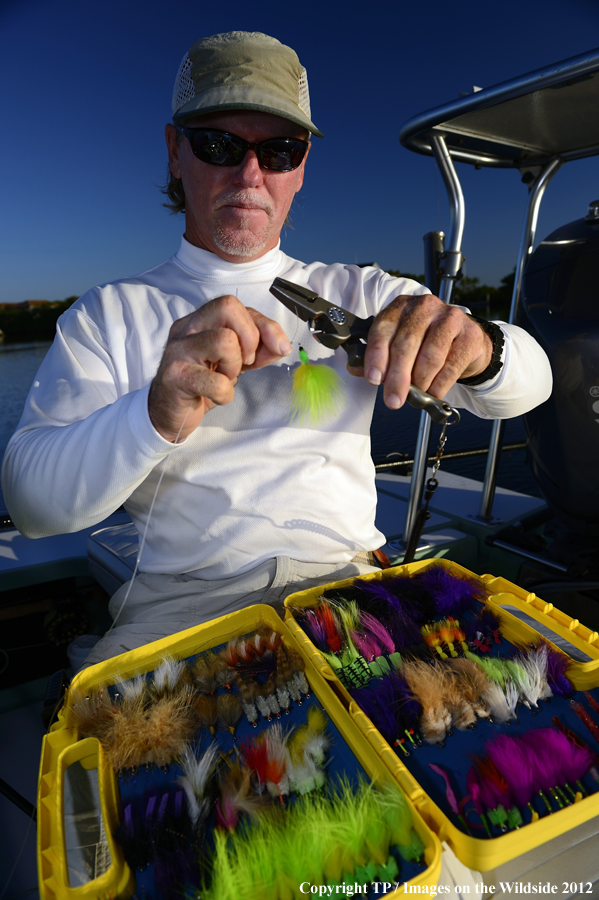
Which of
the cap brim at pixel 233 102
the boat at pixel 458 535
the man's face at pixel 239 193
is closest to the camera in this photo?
the cap brim at pixel 233 102

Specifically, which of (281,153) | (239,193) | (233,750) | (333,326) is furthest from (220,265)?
(233,750)

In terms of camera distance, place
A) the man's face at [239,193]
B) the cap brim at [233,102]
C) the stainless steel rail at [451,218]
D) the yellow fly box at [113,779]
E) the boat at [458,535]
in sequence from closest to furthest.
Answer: the yellow fly box at [113,779], the cap brim at [233,102], the man's face at [239,193], the boat at [458,535], the stainless steel rail at [451,218]

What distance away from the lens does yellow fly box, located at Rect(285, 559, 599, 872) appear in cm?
60

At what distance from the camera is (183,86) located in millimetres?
1393

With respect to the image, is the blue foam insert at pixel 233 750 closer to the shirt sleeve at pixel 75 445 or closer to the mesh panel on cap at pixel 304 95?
the shirt sleeve at pixel 75 445

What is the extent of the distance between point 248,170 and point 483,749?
1382 millimetres

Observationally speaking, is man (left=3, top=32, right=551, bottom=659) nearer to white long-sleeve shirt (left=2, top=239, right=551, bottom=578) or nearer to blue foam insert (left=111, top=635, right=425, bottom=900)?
white long-sleeve shirt (left=2, top=239, right=551, bottom=578)

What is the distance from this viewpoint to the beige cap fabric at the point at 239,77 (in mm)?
1288

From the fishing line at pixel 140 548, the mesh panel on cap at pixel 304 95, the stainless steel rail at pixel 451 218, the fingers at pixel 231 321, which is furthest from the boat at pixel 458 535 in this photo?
the fingers at pixel 231 321

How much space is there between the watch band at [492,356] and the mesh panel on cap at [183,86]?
96 cm

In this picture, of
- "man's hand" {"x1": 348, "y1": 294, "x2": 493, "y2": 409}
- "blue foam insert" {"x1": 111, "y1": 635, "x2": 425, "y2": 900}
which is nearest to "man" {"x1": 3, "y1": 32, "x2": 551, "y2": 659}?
"man's hand" {"x1": 348, "y1": 294, "x2": 493, "y2": 409}

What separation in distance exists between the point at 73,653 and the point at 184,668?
0.65 metres

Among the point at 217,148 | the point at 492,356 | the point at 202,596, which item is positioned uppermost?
the point at 217,148

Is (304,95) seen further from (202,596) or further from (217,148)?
(202,596)
